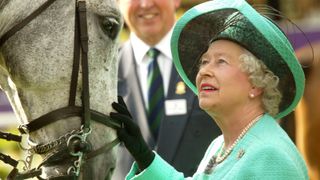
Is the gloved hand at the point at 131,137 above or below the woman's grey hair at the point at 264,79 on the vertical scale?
below

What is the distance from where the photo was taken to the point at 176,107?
5.77 meters

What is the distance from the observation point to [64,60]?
3.94m

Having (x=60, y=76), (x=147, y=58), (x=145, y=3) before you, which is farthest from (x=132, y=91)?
(x=60, y=76)

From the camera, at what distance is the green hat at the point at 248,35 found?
3.82 metres

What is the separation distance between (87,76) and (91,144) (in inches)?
11.6

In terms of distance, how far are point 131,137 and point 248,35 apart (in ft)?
2.27

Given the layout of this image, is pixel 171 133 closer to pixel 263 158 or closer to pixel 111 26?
pixel 111 26

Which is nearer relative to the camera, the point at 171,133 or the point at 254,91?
the point at 254,91

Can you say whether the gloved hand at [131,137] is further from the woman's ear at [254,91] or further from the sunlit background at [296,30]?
the sunlit background at [296,30]

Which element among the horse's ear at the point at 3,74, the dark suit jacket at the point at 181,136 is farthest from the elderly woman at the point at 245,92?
the dark suit jacket at the point at 181,136

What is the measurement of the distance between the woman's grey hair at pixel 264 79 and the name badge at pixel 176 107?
6.02 feet

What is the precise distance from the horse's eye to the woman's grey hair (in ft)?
1.91

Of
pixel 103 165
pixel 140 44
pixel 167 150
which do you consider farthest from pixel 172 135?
pixel 103 165

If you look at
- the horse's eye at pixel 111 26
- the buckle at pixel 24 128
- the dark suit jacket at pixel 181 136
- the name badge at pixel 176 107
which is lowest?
the dark suit jacket at pixel 181 136
